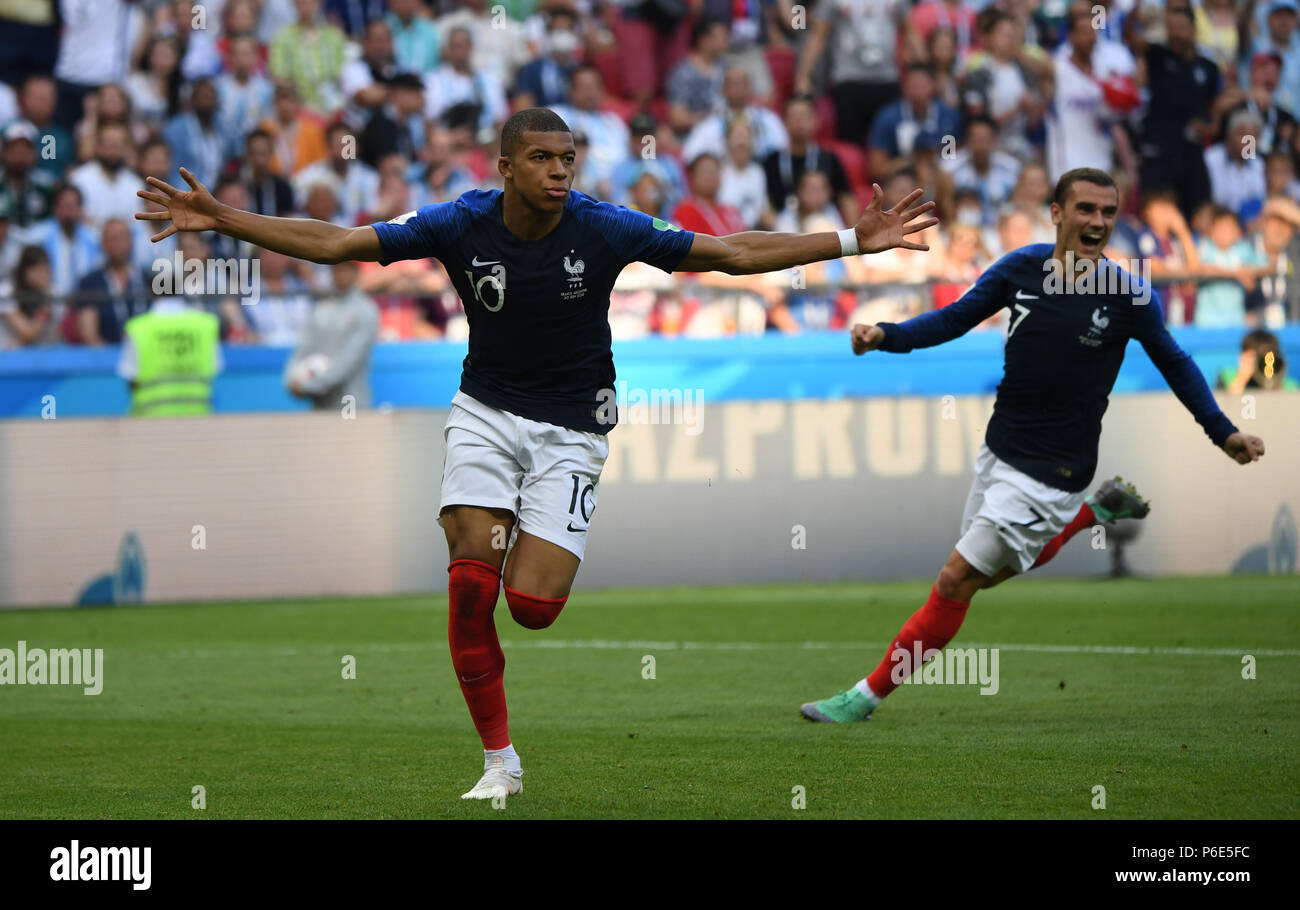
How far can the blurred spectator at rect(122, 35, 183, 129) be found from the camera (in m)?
18.0

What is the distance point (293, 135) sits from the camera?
707 inches

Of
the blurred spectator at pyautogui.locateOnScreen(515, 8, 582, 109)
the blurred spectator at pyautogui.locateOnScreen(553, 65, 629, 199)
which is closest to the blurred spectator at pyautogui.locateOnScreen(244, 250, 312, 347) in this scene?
the blurred spectator at pyautogui.locateOnScreen(553, 65, 629, 199)

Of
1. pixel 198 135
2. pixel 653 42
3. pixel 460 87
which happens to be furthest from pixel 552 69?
pixel 198 135

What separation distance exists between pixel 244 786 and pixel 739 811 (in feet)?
6.34

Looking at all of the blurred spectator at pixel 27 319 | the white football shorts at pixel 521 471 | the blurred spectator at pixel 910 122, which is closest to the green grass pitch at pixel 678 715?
the white football shorts at pixel 521 471

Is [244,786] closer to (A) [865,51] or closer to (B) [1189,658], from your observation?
(B) [1189,658]

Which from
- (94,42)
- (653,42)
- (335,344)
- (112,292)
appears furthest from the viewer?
(653,42)

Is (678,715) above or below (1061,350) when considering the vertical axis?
below

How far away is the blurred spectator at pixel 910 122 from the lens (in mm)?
18438

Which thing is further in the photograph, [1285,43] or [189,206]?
[1285,43]

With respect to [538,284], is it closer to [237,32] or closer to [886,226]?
[886,226]

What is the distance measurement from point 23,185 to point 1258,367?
11.1 metres

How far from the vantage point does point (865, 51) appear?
62.8ft

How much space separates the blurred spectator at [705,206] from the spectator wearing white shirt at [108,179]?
5.05m
